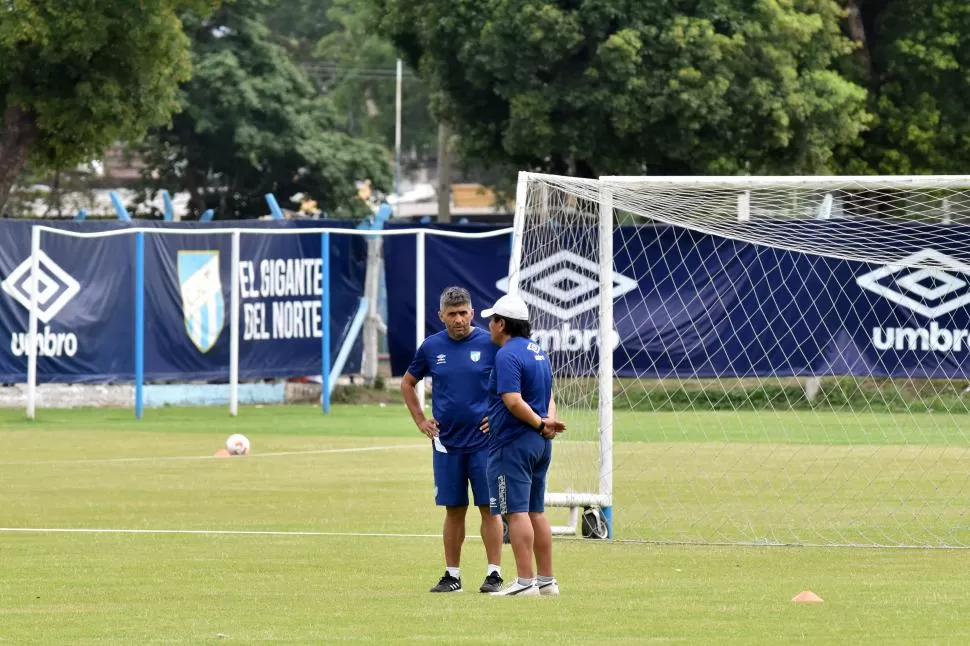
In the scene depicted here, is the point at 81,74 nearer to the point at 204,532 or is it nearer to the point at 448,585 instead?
the point at 204,532

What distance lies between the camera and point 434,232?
29.7 m

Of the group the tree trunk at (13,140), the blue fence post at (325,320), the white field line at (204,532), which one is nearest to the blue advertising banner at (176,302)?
the blue fence post at (325,320)

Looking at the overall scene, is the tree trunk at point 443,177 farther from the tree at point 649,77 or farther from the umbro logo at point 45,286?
the umbro logo at point 45,286

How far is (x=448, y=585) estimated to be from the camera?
1094 cm

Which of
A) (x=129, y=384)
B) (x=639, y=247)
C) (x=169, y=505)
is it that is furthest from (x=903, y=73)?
(x=169, y=505)

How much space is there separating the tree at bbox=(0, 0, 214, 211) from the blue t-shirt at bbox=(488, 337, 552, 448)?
777 inches

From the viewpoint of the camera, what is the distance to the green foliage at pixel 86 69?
29.0 meters

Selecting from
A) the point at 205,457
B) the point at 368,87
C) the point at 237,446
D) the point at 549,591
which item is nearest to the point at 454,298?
the point at 549,591

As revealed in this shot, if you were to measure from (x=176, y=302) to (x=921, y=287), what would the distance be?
1103 cm

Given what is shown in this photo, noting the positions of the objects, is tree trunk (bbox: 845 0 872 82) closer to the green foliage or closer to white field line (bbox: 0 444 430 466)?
the green foliage

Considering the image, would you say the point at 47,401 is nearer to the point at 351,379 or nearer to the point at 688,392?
the point at 351,379

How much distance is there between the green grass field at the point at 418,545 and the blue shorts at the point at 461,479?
561 mm

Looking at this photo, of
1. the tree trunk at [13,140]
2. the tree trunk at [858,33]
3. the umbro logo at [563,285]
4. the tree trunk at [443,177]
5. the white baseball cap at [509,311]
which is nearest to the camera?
the white baseball cap at [509,311]

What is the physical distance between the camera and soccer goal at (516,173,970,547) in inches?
567
